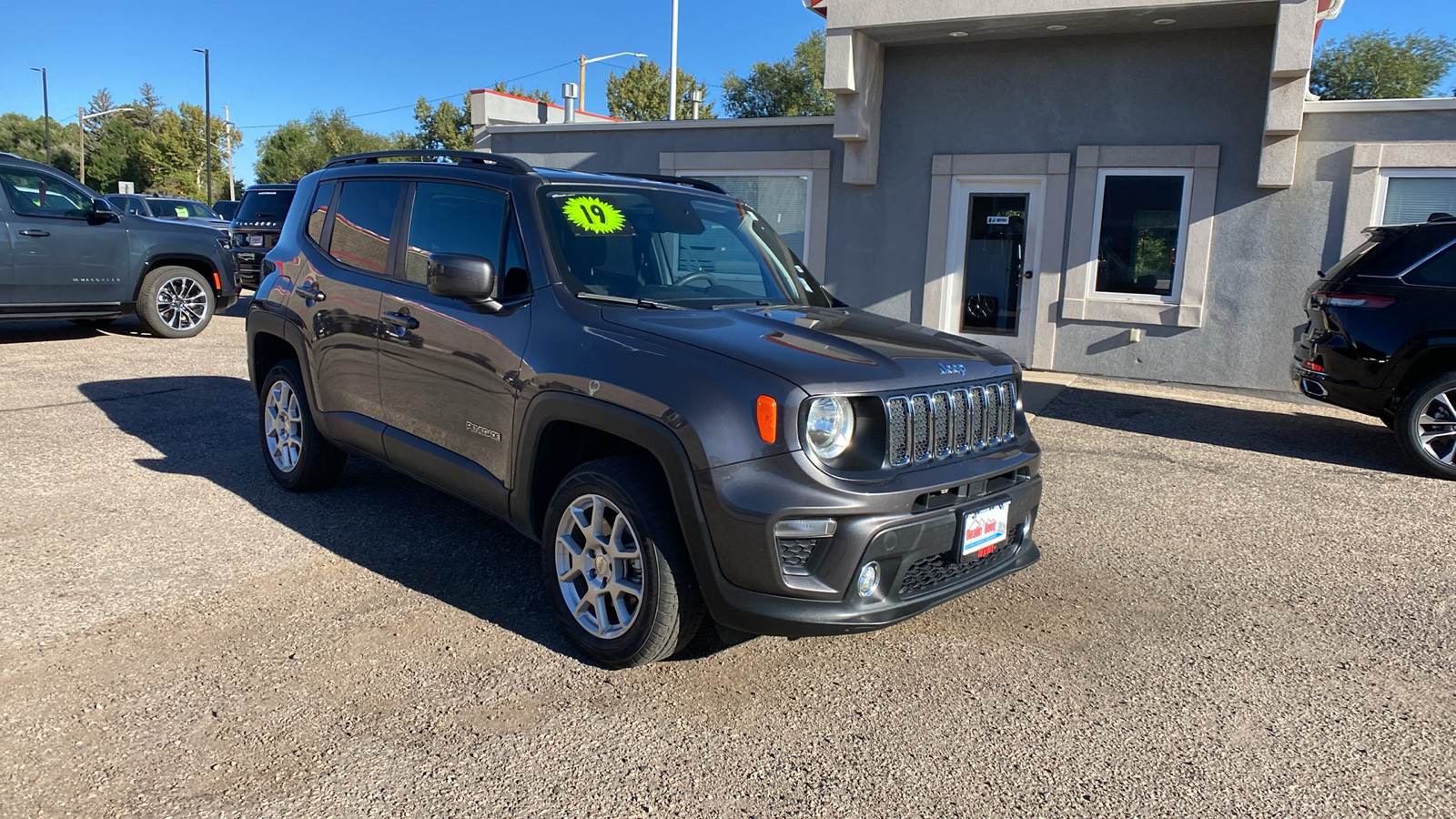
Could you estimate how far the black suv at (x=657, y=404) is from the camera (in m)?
3.13

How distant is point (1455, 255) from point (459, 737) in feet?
24.2

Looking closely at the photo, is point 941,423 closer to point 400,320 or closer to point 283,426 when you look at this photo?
point 400,320

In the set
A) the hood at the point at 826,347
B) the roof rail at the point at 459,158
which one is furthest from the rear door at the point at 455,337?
the hood at the point at 826,347

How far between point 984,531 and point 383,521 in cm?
321

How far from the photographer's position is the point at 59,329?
12359 mm

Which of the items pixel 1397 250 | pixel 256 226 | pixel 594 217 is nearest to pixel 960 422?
pixel 594 217

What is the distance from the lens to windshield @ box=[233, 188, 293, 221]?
16141mm

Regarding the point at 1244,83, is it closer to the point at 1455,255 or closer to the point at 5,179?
the point at 1455,255

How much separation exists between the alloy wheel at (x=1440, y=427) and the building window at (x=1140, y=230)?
13.6 ft

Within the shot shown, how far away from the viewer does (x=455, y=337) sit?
13.6ft

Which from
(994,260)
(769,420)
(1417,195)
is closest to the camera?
(769,420)

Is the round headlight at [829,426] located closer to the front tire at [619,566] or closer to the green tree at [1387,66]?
the front tire at [619,566]

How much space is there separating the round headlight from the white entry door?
8833 mm

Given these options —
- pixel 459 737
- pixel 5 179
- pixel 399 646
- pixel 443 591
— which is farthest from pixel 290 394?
pixel 5 179
